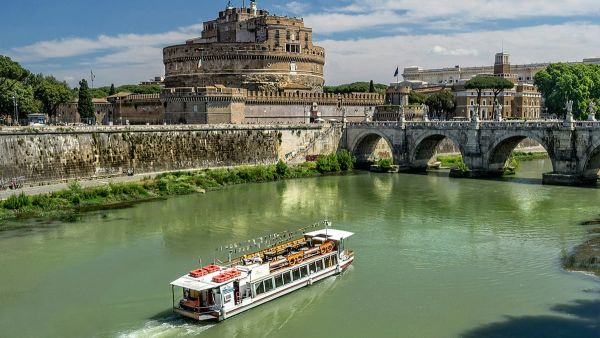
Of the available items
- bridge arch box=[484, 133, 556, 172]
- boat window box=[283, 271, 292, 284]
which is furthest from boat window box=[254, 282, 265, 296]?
bridge arch box=[484, 133, 556, 172]

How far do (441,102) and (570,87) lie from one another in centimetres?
1485

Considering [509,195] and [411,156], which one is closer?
[509,195]

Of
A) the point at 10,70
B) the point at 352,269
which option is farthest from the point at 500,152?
the point at 10,70

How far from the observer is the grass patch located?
28000 millimetres

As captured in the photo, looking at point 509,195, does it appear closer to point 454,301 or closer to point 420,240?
point 420,240

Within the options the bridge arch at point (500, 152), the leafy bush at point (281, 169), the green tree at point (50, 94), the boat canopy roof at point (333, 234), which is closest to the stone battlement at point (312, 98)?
the leafy bush at point (281, 169)

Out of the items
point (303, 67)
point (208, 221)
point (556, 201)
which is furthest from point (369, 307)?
point (303, 67)

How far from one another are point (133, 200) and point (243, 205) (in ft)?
19.0

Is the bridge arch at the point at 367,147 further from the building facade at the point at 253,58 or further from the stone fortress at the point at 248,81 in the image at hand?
the building facade at the point at 253,58

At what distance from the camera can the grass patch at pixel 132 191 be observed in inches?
1102

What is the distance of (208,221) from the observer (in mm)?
26875

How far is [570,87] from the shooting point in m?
57.0

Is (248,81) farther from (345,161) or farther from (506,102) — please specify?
(506,102)

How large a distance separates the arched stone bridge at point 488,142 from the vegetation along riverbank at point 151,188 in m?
3.21
